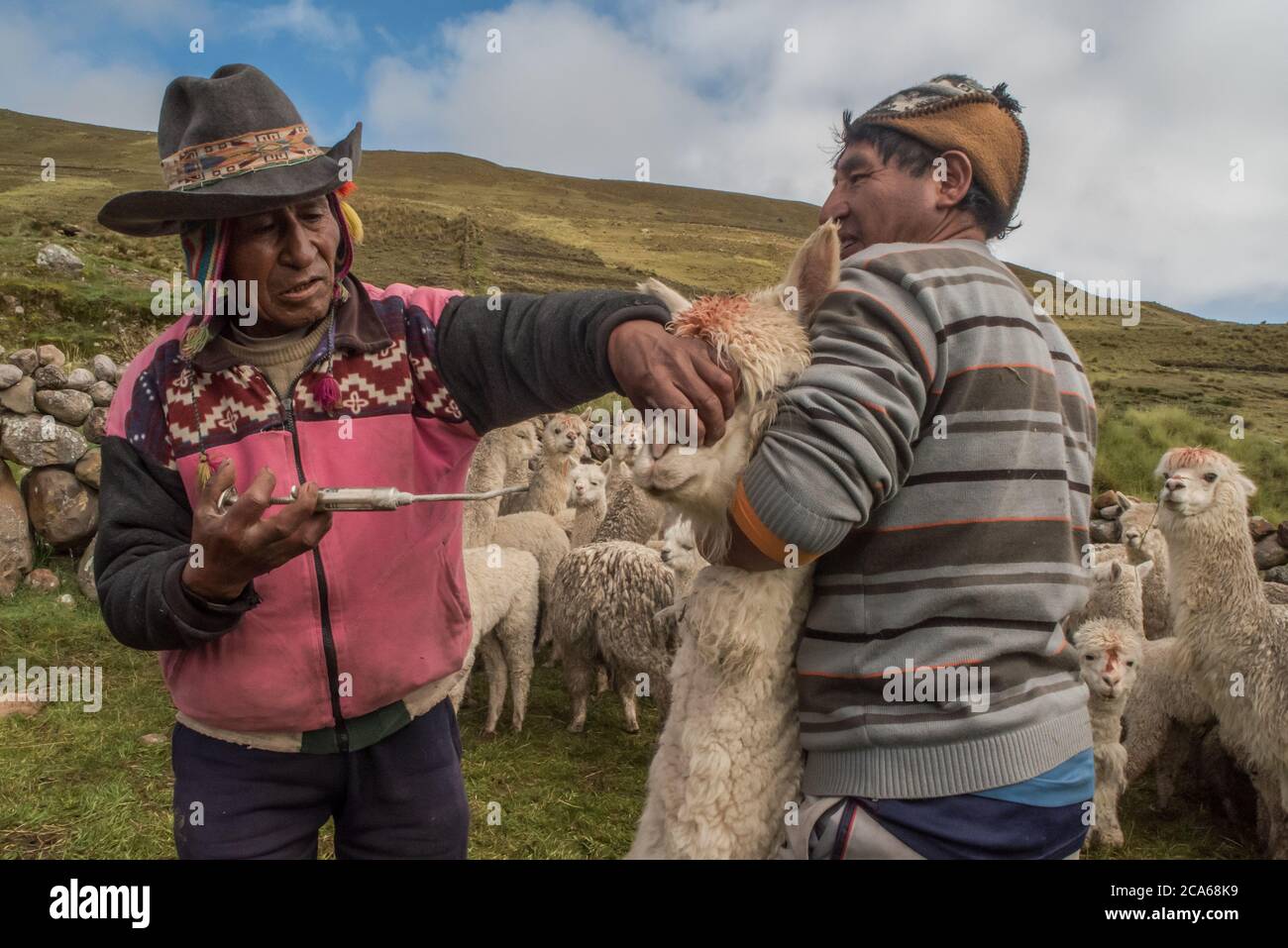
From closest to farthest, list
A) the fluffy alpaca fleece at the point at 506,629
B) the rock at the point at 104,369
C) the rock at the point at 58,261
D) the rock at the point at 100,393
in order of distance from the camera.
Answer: the fluffy alpaca fleece at the point at 506,629 < the rock at the point at 100,393 < the rock at the point at 104,369 < the rock at the point at 58,261

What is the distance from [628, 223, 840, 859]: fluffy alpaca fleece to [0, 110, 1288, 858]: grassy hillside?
46cm

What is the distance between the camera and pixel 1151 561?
24.3 ft

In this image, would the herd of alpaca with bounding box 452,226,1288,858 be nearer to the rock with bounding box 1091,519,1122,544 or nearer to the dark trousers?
the rock with bounding box 1091,519,1122,544

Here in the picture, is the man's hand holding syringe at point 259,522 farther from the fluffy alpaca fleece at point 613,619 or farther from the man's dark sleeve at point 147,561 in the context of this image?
the fluffy alpaca fleece at point 613,619

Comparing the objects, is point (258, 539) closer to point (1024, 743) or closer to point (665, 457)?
point (665, 457)

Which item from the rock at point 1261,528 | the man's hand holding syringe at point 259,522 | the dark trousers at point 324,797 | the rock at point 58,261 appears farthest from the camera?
the rock at point 58,261

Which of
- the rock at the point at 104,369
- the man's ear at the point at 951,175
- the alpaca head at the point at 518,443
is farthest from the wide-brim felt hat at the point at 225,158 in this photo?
the rock at the point at 104,369

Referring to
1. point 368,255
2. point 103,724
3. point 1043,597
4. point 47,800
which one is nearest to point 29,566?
point 103,724

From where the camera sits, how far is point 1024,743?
4.53 feet

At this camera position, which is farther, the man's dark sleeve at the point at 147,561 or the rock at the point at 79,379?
the rock at the point at 79,379

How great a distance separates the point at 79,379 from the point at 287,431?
25.7 feet

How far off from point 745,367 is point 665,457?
20cm

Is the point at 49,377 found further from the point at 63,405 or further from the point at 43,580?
the point at 43,580

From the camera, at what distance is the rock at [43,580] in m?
7.38
